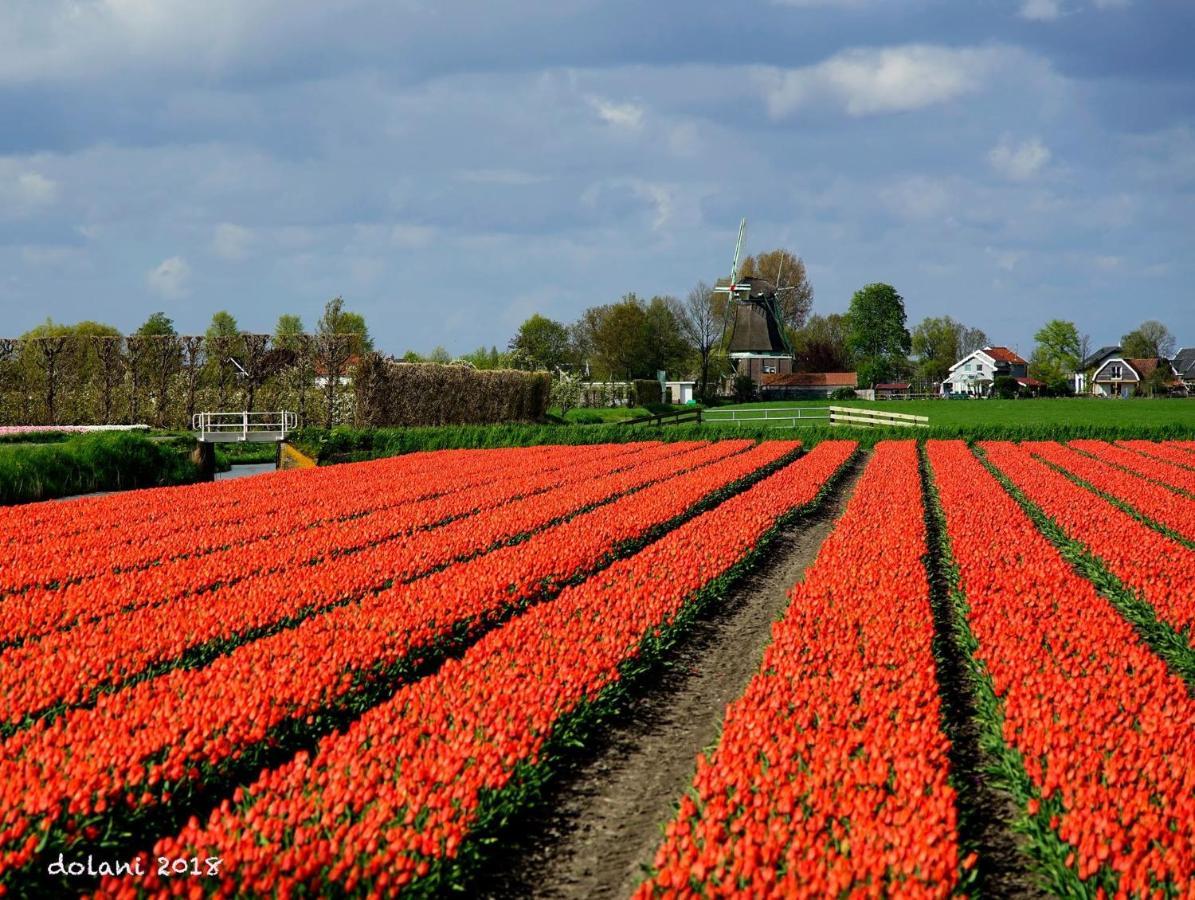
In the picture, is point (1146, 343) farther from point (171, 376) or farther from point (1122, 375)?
point (171, 376)

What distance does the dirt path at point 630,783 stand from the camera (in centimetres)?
606

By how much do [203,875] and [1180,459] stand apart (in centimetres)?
3039

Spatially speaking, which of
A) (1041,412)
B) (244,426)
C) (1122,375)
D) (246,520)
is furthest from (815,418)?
(1122,375)

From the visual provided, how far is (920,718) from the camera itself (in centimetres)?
740

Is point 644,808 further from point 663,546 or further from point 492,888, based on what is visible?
point 663,546

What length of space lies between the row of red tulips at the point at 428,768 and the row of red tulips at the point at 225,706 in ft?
1.54

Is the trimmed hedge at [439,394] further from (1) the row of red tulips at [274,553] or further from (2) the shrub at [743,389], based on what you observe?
(2) the shrub at [743,389]

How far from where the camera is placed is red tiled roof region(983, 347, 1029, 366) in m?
139

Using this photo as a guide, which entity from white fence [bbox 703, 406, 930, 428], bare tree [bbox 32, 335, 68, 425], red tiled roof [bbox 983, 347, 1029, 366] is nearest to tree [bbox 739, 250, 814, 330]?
red tiled roof [bbox 983, 347, 1029, 366]

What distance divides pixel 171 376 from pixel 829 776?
161 feet

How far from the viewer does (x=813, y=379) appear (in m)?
115

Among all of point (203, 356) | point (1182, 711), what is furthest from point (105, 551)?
point (203, 356)

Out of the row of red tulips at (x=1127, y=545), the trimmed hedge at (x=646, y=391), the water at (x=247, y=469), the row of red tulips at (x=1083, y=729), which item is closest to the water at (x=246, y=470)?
the water at (x=247, y=469)

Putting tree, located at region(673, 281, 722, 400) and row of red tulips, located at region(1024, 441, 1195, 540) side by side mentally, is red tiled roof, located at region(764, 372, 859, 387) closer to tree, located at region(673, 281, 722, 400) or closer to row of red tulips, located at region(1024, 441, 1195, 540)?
tree, located at region(673, 281, 722, 400)
